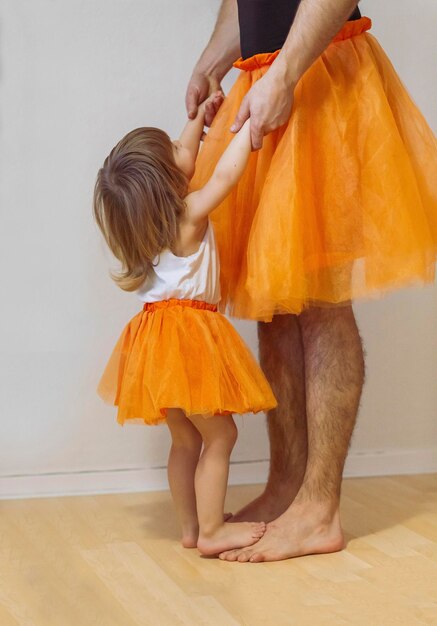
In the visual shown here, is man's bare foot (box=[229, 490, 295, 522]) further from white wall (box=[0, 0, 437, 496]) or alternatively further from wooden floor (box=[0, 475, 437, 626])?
white wall (box=[0, 0, 437, 496])

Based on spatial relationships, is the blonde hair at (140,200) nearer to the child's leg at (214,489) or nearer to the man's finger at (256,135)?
the man's finger at (256,135)

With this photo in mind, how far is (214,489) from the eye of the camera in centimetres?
164

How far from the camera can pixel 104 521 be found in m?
1.91

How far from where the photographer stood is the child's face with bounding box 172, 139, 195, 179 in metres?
1.68

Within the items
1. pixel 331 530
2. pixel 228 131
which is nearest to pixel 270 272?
pixel 228 131

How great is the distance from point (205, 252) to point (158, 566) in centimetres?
55

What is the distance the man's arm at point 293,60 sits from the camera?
5.00ft

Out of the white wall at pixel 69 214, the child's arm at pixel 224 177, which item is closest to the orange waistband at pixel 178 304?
the child's arm at pixel 224 177

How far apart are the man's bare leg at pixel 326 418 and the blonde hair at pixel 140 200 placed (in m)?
0.31

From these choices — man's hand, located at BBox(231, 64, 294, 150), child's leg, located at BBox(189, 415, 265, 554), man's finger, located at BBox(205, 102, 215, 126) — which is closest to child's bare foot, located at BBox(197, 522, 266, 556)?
child's leg, located at BBox(189, 415, 265, 554)

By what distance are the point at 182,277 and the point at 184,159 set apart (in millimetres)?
220

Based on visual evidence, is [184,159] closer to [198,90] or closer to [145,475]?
[198,90]

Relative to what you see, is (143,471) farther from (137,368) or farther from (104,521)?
(137,368)

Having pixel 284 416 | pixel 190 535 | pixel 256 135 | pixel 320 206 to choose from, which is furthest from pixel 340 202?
pixel 190 535
